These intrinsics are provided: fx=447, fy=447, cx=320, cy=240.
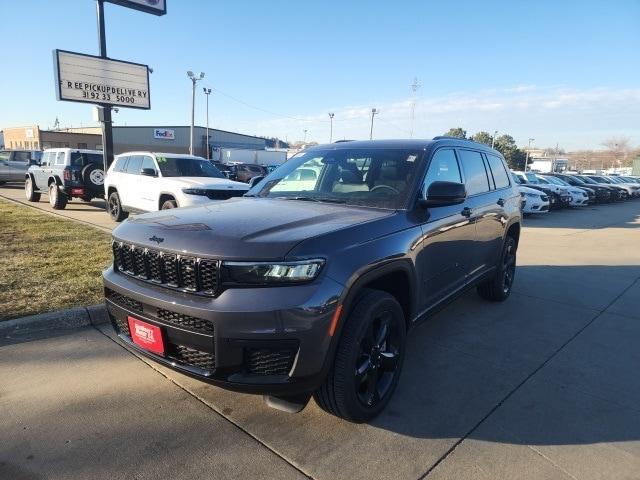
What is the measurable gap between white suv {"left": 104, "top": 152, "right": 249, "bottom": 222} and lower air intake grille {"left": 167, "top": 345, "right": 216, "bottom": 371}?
6.22 meters

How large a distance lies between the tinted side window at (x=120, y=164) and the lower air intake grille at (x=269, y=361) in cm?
1009

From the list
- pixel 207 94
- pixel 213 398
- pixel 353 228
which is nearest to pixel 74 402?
pixel 213 398

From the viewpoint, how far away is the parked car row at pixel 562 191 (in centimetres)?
1750

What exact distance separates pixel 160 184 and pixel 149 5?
7.23m

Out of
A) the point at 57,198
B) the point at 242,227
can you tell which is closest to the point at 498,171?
the point at 242,227

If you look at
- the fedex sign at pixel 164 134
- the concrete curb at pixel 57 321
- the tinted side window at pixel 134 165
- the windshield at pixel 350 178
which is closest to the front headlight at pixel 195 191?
the tinted side window at pixel 134 165

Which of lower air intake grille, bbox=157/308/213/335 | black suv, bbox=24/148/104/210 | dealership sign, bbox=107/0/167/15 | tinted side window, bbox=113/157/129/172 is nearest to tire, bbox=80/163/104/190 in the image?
black suv, bbox=24/148/104/210

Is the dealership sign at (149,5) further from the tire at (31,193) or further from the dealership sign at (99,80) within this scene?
the tire at (31,193)

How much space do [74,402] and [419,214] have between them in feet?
8.95

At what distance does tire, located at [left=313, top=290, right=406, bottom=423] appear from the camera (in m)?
2.53

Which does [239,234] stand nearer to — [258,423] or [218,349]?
[218,349]

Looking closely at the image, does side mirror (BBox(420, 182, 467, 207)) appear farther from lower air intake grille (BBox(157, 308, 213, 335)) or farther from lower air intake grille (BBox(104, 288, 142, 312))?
lower air intake grille (BBox(104, 288, 142, 312))

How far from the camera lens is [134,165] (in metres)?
10.8

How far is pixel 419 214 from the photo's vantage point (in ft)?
10.7
